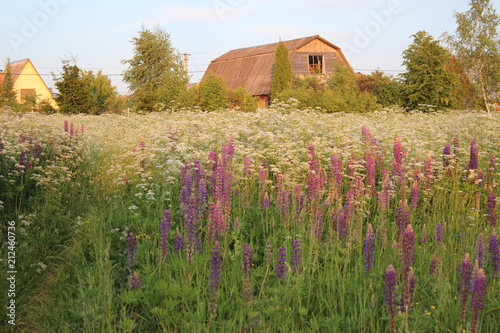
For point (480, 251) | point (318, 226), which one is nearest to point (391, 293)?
point (480, 251)

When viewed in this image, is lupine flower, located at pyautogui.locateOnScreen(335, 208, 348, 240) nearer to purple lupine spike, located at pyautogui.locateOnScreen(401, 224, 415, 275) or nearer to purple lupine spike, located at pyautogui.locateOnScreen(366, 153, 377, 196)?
purple lupine spike, located at pyautogui.locateOnScreen(401, 224, 415, 275)

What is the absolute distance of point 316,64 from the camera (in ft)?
142

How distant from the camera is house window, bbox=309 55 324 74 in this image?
4294 cm

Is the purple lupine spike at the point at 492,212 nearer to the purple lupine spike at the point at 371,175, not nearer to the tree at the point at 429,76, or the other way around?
the purple lupine spike at the point at 371,175

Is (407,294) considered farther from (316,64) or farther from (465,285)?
(316,64)

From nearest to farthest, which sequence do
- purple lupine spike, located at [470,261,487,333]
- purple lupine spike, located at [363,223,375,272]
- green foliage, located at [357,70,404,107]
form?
purple lupine spike, located at [470,261,487,333] → purple lupine spike, located at [363,223,375,272] → green foliage, located at [357,70,404,107]

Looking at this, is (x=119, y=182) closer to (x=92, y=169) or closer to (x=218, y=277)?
(x=92, y=169)

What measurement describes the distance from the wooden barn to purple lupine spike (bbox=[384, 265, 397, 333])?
38.3 meters

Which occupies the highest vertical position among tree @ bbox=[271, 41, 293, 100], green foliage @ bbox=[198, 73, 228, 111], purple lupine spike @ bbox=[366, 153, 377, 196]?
tree @ bbox=[271, 41, 293, 100]

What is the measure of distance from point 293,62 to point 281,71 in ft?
19.9

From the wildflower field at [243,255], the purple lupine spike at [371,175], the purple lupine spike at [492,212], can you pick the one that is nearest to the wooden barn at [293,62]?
the wildflower field at [243,255]

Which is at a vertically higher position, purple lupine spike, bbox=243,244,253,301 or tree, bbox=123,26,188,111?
tree, bbox=123,26,188,111

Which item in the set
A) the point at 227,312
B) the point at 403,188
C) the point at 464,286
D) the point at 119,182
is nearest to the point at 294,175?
the point at 403,188

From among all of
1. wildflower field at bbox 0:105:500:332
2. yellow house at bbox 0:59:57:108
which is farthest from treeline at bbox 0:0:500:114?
wildflower field at bbox 0:105:500:332
